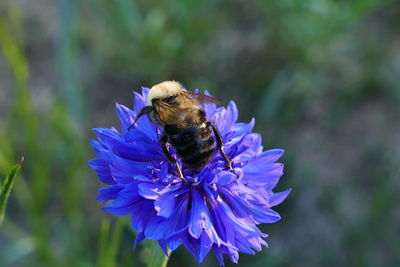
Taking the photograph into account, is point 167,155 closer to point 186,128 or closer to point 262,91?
point 186,128

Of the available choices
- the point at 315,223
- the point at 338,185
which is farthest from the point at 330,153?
the point at 315,223

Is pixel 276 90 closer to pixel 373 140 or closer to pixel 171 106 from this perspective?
pixel 373 140

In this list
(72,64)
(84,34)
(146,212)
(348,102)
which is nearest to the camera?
(146,212)

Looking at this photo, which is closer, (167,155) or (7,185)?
(7,185)

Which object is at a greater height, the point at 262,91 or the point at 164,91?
the point at 164,91

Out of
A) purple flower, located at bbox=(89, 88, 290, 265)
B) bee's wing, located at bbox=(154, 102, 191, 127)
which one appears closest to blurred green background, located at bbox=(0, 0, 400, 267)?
purple flower, located at bbox=(89, 88, 290, 265)

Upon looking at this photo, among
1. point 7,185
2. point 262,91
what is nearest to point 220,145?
point 7,185
